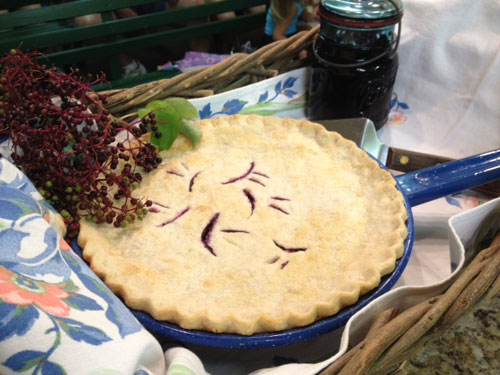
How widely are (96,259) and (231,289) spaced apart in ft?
0.84

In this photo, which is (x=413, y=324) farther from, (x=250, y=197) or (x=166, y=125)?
(x=166, y=125)

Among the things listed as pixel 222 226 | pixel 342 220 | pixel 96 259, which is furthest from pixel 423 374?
pixel 96 259

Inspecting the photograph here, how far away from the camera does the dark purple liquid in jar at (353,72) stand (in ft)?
4.54

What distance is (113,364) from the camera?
2.17 feet

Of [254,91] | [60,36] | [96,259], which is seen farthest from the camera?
[60,36]

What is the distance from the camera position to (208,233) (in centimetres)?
102

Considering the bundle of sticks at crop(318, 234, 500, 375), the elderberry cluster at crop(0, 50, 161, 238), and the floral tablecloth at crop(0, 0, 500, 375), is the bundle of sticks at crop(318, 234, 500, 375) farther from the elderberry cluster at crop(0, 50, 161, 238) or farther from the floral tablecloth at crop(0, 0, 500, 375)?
the elderberry cluster at crop(0, 50, 161, 238)

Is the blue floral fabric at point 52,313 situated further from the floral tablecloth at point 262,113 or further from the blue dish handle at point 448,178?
the blue dish handle at point 448,178

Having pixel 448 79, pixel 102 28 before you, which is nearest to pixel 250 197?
pixel 448 79

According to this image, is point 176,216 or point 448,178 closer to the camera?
point 176,216

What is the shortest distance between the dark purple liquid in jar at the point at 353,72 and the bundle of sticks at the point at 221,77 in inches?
3.6

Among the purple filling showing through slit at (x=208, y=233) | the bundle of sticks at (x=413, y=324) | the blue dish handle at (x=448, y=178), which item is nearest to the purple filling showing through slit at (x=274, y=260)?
the purple filling showing through slit at (x=208, y=233)

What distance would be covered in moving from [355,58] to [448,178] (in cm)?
44

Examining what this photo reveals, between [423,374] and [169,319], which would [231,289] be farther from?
[423,374]
